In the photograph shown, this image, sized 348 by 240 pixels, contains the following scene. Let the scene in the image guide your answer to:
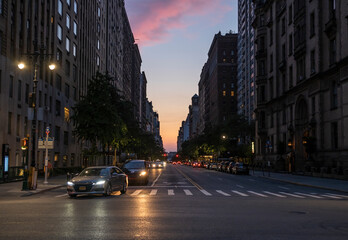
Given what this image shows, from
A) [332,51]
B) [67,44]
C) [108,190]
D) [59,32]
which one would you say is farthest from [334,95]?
[67,44]

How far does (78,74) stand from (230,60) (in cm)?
10593

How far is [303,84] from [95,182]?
39.8 metres

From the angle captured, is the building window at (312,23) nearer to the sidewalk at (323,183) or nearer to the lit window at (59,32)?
the sidewalk at (323,183)

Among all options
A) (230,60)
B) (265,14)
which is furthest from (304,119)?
(230,60)

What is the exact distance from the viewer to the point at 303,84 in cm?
5288

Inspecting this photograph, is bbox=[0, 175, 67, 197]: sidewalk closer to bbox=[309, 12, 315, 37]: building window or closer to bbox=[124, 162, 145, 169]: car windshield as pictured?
bbox=[124, 162, 145, 169]: car windshield

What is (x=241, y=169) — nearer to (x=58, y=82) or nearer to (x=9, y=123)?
(x=58, y=82)

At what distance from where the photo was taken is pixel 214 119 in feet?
559

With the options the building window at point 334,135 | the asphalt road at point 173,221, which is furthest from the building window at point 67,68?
the asphalt road at point 173,221

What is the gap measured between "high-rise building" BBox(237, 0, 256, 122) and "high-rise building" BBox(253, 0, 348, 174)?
4549 centimetres

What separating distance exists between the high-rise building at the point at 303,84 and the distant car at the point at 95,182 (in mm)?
26997

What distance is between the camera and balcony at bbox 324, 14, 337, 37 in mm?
43750

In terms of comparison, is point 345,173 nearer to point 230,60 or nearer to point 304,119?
point 304,119

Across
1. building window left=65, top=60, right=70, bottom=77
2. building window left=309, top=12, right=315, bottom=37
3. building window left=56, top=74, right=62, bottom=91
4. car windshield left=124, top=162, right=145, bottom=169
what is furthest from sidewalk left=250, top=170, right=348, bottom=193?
building window left=65, top=60, right=70, bottom=77
